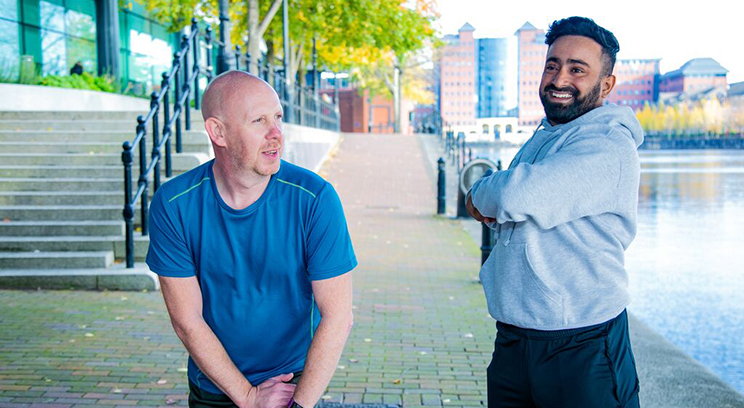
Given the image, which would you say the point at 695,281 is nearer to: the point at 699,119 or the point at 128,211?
the point at 128,211

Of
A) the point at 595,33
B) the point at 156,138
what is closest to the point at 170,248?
the point at 595,33

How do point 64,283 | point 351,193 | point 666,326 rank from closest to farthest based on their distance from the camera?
point 666,326
point 64,283
point 351,193

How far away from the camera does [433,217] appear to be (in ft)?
48.4

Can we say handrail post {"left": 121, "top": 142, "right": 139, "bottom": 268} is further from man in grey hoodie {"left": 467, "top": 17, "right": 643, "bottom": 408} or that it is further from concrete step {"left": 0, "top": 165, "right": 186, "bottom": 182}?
man in grey hoodie {"left": 467, "top": 17, "right": 643, "bottom": 408}

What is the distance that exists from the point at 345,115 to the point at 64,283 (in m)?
70.5

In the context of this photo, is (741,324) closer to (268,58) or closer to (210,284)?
(210,284)

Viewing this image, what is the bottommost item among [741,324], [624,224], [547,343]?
[741,324]

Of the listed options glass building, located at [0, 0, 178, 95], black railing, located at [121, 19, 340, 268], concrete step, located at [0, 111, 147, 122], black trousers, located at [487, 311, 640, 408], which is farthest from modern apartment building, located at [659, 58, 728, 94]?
black trousers, located at [487, 311, 640, 408]

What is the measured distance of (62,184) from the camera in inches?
367

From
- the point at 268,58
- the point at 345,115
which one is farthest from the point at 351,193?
the point at 345,115

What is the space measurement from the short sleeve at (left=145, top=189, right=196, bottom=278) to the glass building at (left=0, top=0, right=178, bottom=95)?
14.7 m

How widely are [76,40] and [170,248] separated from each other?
2446 centimetres

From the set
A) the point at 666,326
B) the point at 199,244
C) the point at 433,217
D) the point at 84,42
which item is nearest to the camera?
the point at 199,244

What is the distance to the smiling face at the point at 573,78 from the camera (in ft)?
7.66
